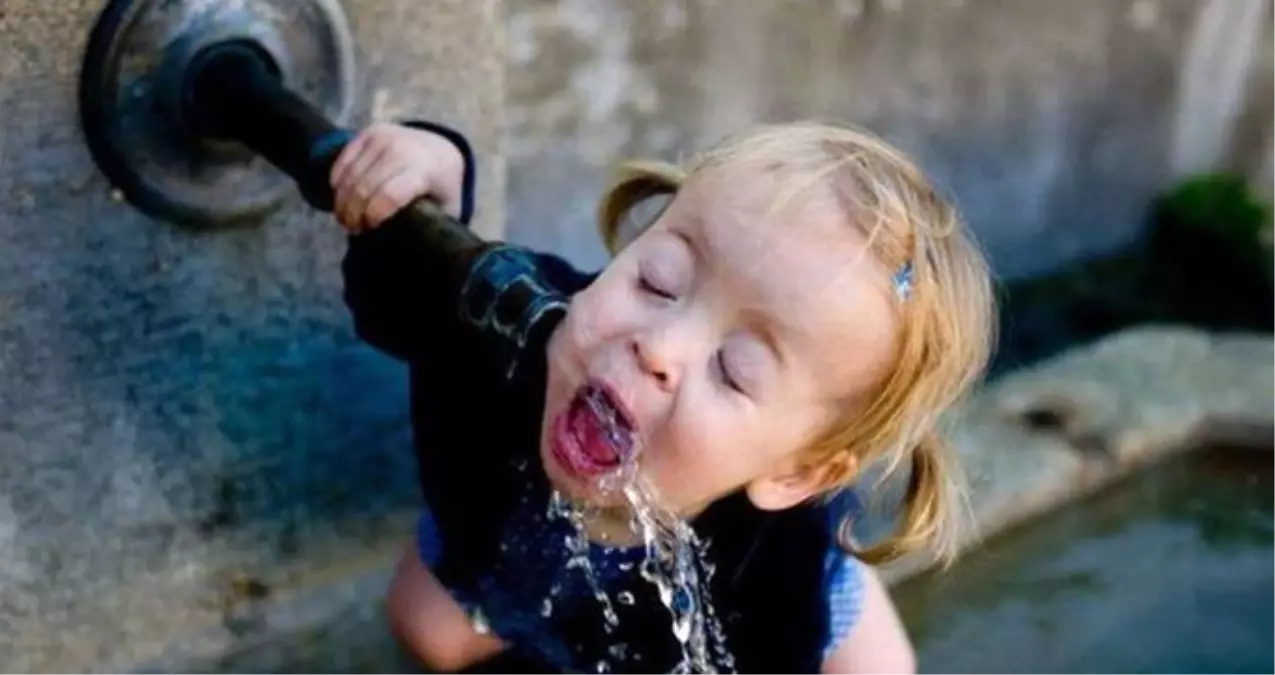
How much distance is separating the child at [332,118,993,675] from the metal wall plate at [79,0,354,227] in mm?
114

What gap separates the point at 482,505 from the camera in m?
1.46

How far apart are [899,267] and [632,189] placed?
28cm

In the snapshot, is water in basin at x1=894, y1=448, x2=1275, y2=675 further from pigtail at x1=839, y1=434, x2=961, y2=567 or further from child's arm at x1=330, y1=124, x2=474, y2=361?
child's arm at x1=330, y1=124, x2=474, y2=361

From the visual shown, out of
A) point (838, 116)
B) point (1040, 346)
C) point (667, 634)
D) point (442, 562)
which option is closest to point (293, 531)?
point (442, 562)

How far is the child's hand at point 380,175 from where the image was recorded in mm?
1376

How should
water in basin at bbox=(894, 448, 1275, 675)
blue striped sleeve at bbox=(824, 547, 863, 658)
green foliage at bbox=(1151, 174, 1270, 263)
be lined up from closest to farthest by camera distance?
blue striped sleeve at bbox=(824, 547, 863, 658) < water in basin at bbox=(894, 448, 1275, 675) < green foliage at bbox=(1151, 174, 1270, 263)

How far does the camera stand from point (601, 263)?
237 cm

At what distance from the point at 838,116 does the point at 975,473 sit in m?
0.74

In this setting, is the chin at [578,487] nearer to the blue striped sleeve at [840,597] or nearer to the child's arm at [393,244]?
the child's arm at [393,244]

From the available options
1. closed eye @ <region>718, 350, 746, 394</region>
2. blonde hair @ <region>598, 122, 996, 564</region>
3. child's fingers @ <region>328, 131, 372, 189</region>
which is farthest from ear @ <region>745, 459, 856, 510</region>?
child's fingers @ <region>328, 131, 372, 189</region>

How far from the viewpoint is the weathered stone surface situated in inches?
78.5

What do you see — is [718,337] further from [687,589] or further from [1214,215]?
[1214,215]

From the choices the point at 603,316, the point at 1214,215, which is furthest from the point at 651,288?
the point at 1214,215

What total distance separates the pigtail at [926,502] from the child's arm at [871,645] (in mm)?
68
